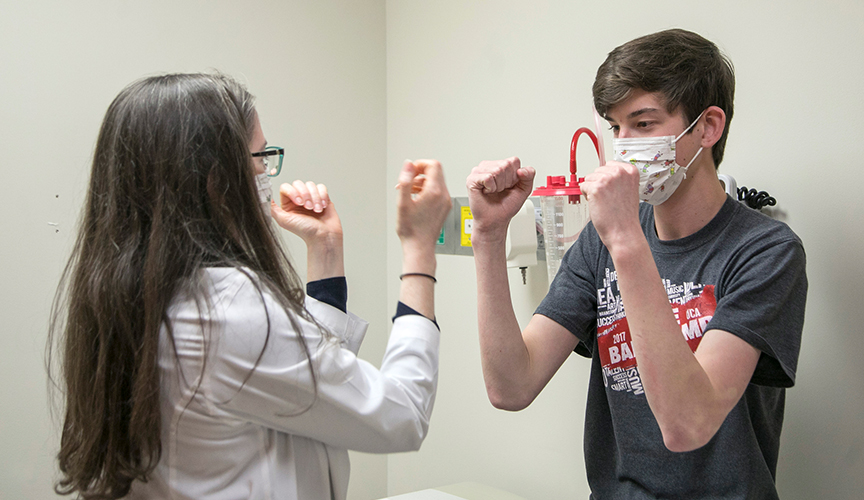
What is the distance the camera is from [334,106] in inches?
92.4

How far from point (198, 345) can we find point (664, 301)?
27.9 inches

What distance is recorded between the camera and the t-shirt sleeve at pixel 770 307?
3.27 ft

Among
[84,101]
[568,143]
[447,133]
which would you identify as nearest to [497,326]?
[568,143]

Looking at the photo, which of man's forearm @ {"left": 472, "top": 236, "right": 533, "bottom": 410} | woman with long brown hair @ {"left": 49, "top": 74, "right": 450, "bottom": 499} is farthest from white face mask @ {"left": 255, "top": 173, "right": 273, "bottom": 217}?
man's forearm @ {"left": 472, "top": 236, "right": 533, "bottom": 410}

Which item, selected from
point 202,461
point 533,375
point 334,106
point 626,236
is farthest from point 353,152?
point 202,461

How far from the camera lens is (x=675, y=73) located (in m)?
1.14

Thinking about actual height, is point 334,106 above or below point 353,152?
above

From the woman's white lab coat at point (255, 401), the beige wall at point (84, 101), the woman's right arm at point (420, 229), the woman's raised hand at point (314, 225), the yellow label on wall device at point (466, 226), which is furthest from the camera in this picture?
the yellow label on wall device at point (466, 226)

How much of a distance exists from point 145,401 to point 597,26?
4.73 feet

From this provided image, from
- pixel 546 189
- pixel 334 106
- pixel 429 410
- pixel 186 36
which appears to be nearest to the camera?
pixel 429 410

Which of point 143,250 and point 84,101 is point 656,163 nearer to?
point 143,250

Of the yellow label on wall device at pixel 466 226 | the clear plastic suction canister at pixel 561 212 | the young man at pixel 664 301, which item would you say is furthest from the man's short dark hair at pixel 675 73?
the yellow label on wall device at pixel 466 226

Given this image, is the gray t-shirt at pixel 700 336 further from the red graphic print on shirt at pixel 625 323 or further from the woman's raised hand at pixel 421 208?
the woman's raised hand at pixel 421 208

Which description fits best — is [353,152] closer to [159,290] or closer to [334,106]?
[334,106]
